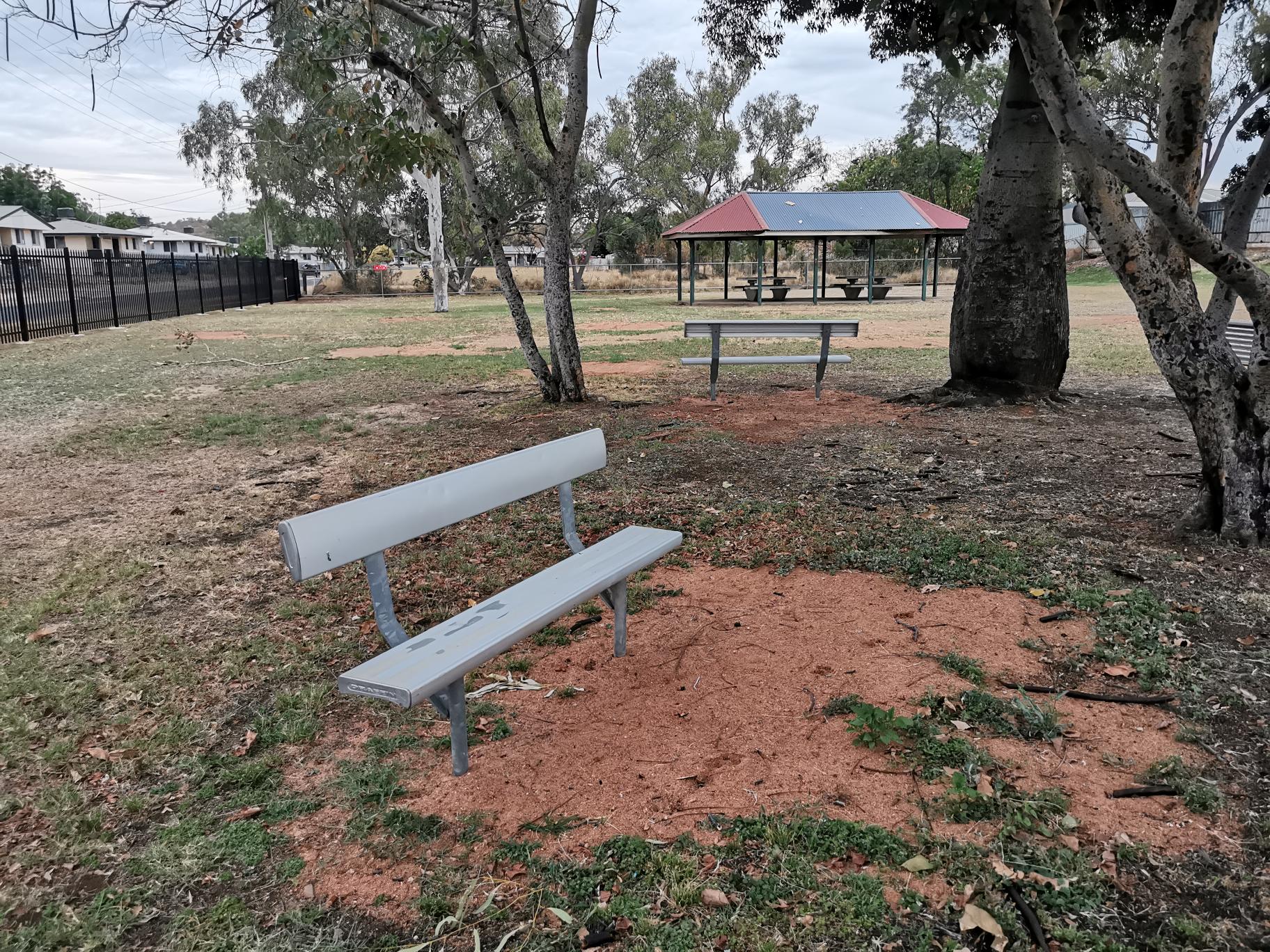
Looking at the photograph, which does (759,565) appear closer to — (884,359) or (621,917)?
(621,917)

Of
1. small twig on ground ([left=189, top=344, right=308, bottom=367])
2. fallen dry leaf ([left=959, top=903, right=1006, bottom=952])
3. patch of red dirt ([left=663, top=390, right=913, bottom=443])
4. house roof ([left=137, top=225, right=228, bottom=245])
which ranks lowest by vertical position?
fallen dry leaf ([left=959, top=903, right=1006, bottom=952])

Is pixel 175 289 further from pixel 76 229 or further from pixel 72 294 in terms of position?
pixel 76 229

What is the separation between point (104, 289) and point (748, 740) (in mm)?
22867

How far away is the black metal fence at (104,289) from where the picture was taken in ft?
58.1

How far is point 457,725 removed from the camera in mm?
2822

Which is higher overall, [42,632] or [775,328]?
[775,328]

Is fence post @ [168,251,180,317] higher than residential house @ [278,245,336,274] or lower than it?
lower

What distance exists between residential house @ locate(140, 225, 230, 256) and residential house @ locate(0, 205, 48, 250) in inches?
819

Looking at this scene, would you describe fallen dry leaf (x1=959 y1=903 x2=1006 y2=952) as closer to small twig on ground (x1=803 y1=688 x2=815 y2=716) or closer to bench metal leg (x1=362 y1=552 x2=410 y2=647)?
small twig on ground (x1=803 y1=688 x2=815 y2=716)

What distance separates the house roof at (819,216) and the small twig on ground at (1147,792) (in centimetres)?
2712

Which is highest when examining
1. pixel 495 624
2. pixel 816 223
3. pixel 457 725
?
pixel 816 223

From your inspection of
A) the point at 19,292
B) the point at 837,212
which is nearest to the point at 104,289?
the point at 19,292

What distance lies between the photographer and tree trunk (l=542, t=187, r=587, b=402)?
873cm

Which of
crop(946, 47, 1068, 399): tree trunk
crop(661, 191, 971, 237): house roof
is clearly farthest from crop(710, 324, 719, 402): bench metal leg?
crop(661, 191, 971, 237): house roof
